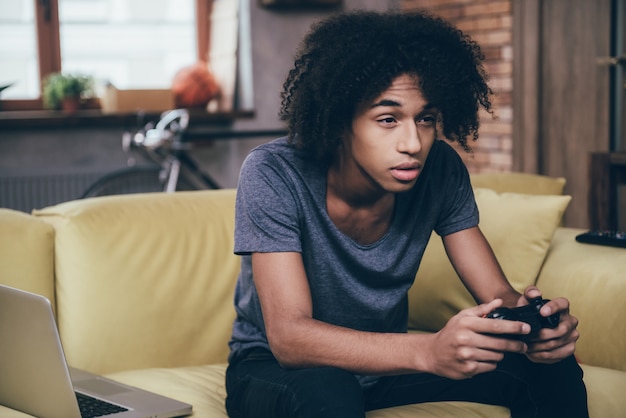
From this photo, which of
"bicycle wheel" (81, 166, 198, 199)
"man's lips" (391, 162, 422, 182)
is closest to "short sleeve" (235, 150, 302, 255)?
"man's lips" (391, 162, 422, 182)

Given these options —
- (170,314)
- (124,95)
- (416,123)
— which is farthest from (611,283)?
(124,95)

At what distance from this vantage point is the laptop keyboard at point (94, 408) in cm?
162

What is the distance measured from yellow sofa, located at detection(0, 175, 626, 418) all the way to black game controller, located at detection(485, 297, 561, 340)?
41cm

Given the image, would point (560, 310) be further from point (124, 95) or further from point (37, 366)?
point (124, 95)

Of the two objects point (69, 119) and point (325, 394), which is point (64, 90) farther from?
point (325, 394)

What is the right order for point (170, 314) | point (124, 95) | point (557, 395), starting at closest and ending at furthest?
point (557, 395) < point (170, 314) < point (124, 95)

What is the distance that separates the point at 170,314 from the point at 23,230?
38cm

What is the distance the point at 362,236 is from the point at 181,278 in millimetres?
555

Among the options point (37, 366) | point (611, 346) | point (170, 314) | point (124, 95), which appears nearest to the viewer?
point (37, 366)

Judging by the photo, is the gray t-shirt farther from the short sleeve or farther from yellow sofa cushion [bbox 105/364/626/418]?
yellow sofa cushion [bbox 105/364/626/418]

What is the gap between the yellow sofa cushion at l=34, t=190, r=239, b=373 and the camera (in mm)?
2023

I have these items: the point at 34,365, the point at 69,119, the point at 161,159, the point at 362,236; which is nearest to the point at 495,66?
the point at 161,159

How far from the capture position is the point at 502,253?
2180mm

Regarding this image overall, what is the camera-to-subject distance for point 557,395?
63.4 inches
